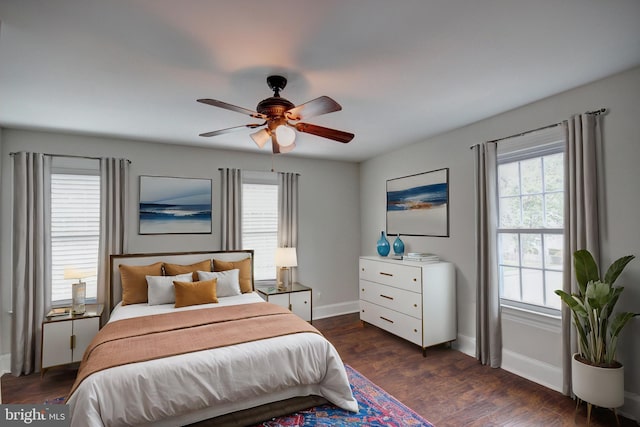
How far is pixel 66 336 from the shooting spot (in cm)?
332

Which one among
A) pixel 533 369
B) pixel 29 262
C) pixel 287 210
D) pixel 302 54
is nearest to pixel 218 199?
pixel 287 210

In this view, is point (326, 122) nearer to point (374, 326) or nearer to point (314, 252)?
point (314, 252)

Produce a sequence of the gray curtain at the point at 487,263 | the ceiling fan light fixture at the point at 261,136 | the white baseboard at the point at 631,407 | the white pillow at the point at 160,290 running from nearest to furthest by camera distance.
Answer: the white baseboard at the point at 631,407 < the ceiling fan light fixture at the point at 261,136 < the gray curtain at the point at 487,263 < the white pillow at the point at 160,290

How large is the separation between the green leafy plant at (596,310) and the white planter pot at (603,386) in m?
0.08

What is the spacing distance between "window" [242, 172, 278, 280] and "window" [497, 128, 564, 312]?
3035mm

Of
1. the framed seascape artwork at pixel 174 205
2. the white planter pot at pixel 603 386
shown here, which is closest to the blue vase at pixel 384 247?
the framed seascape artwork at pixel 174 205

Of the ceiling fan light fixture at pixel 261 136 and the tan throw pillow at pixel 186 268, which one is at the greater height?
the ceiling fan light fixture at pixel 261 136

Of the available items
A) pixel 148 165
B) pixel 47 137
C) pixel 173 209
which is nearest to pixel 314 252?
pixel 173 209

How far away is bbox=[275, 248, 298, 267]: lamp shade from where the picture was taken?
4.60 metres

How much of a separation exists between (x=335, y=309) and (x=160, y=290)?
280cm

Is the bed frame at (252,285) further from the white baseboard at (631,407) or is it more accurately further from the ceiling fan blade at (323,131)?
the white baseboard at (631,407)

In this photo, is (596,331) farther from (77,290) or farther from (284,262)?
(77,290)

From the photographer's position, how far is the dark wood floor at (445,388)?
2520 mm

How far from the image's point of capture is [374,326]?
15.6ft
